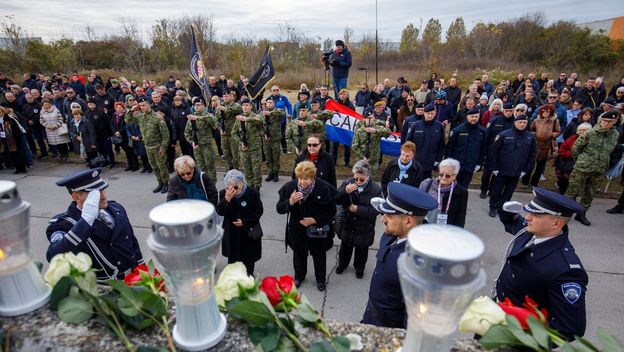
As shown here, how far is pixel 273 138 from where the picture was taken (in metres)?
8.25

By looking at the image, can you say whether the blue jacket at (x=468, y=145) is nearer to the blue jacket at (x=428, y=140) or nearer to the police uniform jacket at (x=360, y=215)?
the blue jacket at (x=428, y=140)

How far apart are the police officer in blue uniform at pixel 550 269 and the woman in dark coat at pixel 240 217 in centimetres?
271

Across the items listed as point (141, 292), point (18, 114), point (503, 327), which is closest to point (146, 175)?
point (18, 114)

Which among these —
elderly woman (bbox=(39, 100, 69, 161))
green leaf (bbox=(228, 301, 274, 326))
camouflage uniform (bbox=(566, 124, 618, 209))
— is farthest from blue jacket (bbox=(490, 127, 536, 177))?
elderly woman (bbox=(39, 100, 69, 161))

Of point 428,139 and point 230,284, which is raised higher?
point 230,284

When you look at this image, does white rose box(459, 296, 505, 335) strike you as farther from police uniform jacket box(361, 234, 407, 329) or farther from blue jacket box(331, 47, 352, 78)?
blue jacket box(331, 47, 352, 78)

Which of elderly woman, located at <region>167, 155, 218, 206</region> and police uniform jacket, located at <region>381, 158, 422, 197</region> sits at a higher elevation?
elderly woman, located at <region>167, 155, 218, 206</region>

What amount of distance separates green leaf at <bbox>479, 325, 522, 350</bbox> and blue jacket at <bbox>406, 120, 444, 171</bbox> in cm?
586

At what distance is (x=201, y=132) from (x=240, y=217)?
14.3 ft

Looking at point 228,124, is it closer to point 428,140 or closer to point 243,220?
point 428,140

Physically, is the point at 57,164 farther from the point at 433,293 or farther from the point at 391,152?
the point at 433,293

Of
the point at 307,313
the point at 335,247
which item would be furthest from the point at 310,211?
the point at 307,313

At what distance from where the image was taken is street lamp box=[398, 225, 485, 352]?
805 mm

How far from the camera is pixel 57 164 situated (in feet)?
33.3
